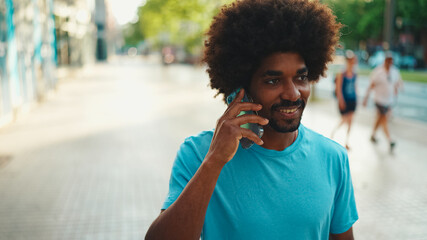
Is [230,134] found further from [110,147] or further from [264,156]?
[110,147]

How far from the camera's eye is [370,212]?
471cm

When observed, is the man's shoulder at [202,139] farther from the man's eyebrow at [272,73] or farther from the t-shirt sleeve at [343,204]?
the t-shirt sleeve at [343,204]

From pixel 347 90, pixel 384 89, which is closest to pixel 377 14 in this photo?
pixel 384 89

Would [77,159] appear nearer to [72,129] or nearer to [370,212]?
[72,129]

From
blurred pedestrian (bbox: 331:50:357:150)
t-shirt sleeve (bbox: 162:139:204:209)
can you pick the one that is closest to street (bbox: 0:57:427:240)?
blurred pedestrian (bbox: 331:50:357:150)

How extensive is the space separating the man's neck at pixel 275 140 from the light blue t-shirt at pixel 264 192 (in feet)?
0.11

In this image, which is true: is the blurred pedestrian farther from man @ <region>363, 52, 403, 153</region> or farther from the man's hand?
the man's hand

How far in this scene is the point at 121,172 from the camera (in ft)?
20.1

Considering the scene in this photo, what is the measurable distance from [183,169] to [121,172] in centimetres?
479

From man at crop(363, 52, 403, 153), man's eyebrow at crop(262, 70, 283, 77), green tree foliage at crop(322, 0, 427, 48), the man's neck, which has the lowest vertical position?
man at crop(363, 52, 403, 153)

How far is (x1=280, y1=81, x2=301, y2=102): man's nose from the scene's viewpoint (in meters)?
1.54

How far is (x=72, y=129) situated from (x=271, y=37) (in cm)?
847

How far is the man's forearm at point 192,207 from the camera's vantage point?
4.45 ft

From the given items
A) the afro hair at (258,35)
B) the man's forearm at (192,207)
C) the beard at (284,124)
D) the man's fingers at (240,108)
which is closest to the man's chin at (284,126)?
the beard at (284,124)
